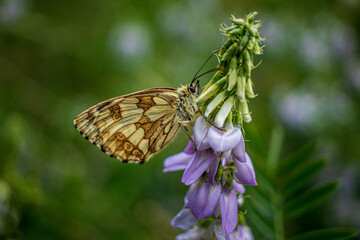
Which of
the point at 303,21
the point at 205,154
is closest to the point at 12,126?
the point at 205,154

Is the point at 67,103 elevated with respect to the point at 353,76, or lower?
lower

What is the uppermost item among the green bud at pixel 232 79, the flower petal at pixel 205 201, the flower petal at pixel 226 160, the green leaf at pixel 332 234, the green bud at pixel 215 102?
the green bud at pixel 232 79

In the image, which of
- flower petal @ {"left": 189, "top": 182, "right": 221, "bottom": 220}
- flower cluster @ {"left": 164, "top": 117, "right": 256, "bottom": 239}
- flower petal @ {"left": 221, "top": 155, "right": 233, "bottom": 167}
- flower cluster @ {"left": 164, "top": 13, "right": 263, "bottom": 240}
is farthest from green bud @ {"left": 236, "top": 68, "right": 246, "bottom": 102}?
flower petal @ {"left": 189, "top": 182, "right": 221, "bottom": 220}

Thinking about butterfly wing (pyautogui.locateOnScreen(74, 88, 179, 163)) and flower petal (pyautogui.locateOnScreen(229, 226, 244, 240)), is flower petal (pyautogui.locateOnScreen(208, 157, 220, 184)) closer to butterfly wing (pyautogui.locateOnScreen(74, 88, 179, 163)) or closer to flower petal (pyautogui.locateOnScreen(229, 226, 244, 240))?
flower petal (pyautogui.locateOnScreen(229, 226, 244, 240))

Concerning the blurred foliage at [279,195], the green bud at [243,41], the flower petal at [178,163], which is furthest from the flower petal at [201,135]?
the blurred foliage at [279,195]

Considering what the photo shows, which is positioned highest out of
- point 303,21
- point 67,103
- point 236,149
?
point 303,21

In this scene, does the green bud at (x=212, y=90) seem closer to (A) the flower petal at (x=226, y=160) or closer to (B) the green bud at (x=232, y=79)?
(B) the green bud at (x=232, y=79)

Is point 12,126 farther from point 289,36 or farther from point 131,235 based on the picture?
point 289,36
